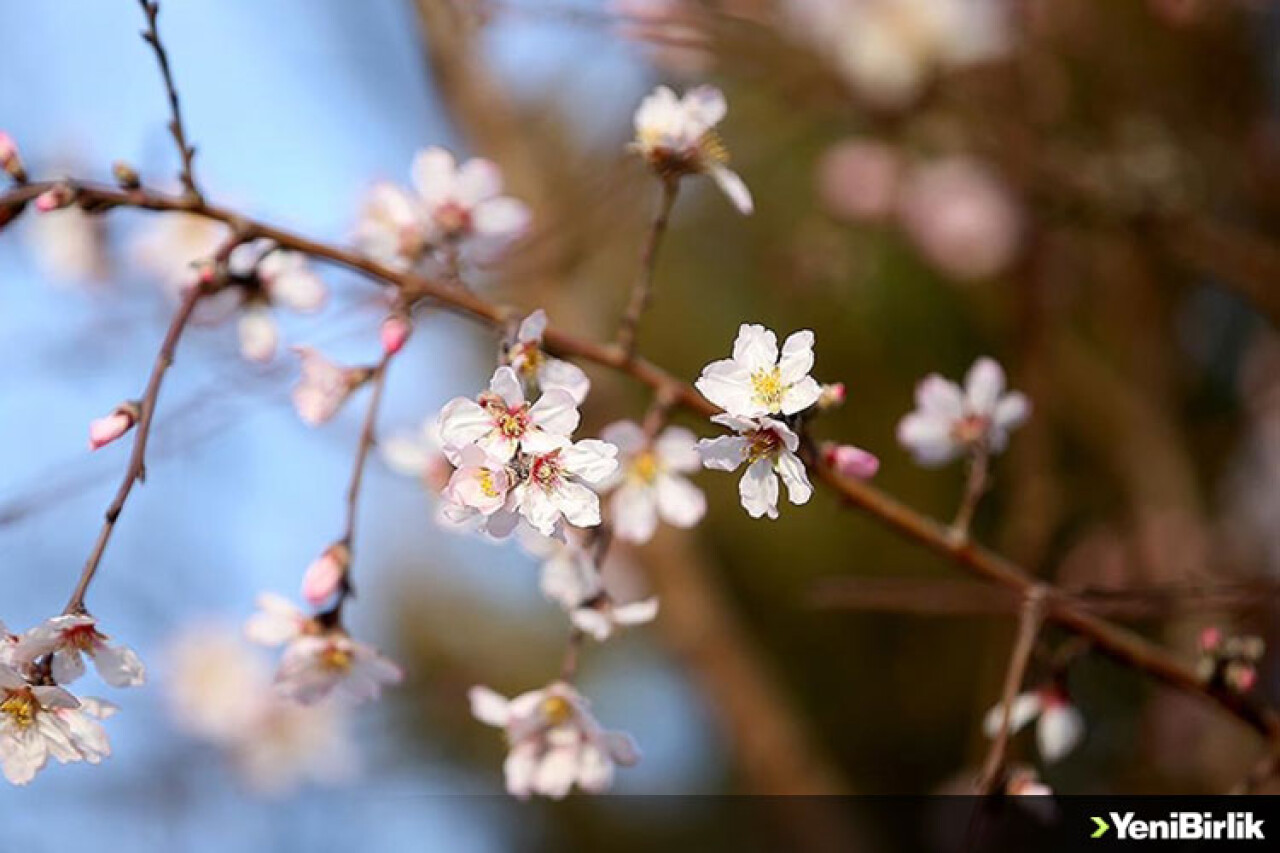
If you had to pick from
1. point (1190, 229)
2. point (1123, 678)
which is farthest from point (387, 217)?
point (1123, 678)

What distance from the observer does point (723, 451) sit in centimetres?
74

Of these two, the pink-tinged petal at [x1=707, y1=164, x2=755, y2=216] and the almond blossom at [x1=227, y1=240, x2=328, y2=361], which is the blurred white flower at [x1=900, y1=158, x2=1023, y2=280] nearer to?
the pink-tinged petal at [x1=707, y1=164, x2=755, y2=216]

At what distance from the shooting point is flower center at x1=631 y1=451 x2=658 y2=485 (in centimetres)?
98

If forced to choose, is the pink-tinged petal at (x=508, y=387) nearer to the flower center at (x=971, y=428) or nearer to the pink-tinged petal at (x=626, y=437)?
the pink-tinged petal at (x=626, y=437)

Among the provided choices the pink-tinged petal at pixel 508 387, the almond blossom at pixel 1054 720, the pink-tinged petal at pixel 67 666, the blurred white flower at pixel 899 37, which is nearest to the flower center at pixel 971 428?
the almond blossom at pixel 1054 720

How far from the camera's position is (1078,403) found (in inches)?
102

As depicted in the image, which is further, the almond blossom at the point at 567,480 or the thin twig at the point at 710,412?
the thin twig at the point at 710,412

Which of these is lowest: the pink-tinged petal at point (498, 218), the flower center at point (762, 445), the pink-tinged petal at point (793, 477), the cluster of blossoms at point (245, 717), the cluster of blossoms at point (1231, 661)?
the cluster of blossoms at point (245, 717)

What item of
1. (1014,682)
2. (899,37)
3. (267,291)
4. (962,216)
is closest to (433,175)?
(267,291)

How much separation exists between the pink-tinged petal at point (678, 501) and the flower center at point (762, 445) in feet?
0.72

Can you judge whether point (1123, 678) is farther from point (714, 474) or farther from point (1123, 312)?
point (714, 474)

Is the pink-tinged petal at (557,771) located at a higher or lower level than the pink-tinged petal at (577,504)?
lower

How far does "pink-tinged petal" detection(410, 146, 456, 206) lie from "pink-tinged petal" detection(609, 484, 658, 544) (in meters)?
0.30

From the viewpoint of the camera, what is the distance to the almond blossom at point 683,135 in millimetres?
938
